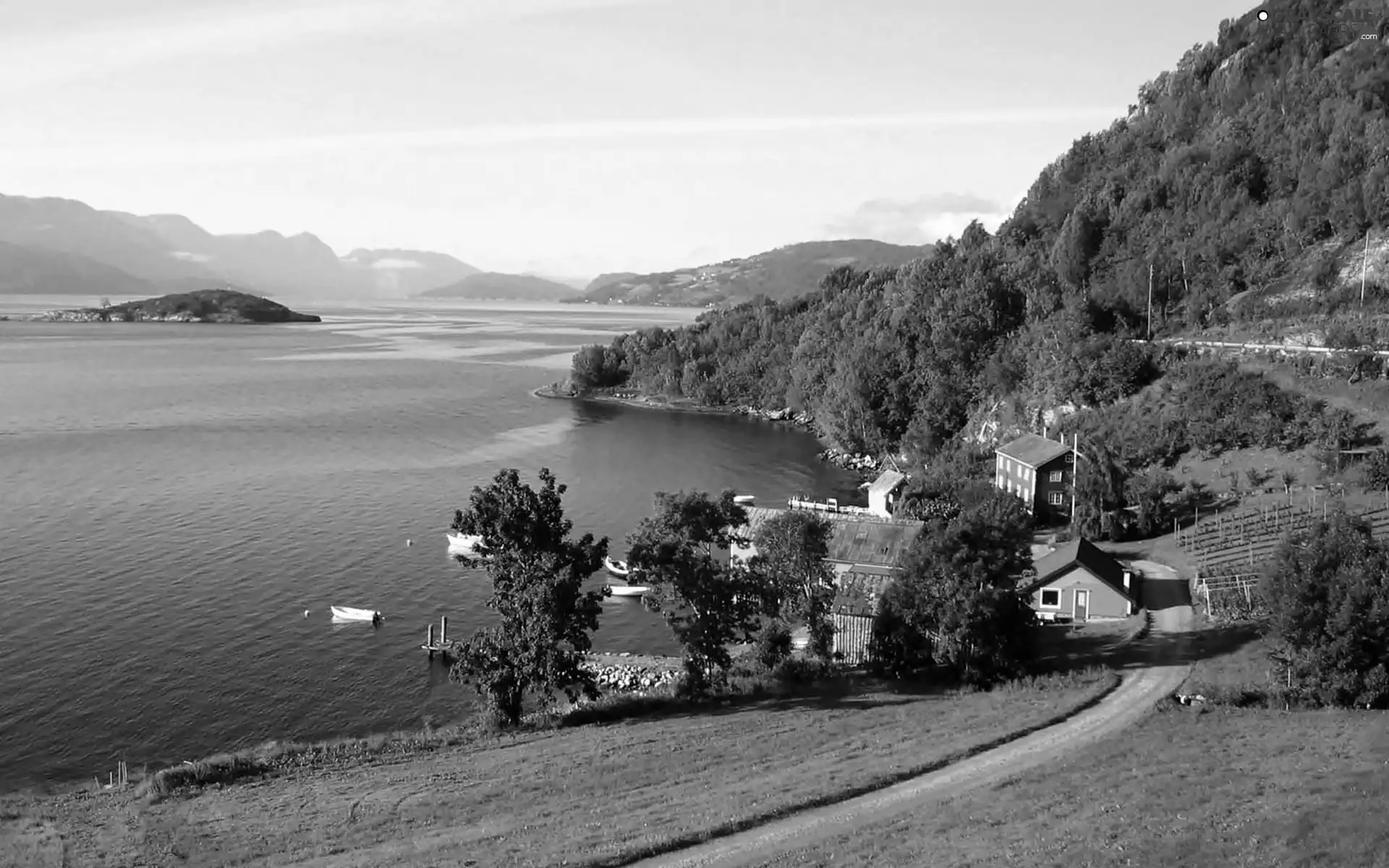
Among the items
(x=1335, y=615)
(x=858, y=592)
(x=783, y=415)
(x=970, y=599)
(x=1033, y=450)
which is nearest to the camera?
(x=1335, y=615)

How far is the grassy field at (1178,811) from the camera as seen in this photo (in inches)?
737

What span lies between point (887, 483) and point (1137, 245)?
49.1 metres

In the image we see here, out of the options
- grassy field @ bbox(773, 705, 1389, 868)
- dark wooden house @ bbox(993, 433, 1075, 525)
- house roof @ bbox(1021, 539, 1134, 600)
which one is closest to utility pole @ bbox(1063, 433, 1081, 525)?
dark wooden house @ bbox(993, 433, 1075, 525)

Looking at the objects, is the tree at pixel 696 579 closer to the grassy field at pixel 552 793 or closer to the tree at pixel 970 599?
the grassy field at pixel 552 793

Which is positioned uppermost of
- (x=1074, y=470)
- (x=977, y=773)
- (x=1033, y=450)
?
(x=1033, y=450)

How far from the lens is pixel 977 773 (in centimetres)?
2636

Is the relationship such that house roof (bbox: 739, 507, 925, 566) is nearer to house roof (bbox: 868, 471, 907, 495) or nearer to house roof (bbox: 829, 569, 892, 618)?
house roof (bbox: 829, 569, 892, 618)

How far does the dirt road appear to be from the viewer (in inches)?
838

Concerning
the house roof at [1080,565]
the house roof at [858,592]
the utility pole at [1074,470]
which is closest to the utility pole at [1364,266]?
the utility pole at [1074,470]

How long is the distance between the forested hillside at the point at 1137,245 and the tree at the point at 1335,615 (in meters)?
51.0

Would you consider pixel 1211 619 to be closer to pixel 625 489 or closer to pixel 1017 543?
pixel 1017 543

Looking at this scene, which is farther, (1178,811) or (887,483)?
(887,483)

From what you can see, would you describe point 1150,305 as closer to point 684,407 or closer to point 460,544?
point 684,407

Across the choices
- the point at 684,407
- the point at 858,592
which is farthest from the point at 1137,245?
the point at 858,592
